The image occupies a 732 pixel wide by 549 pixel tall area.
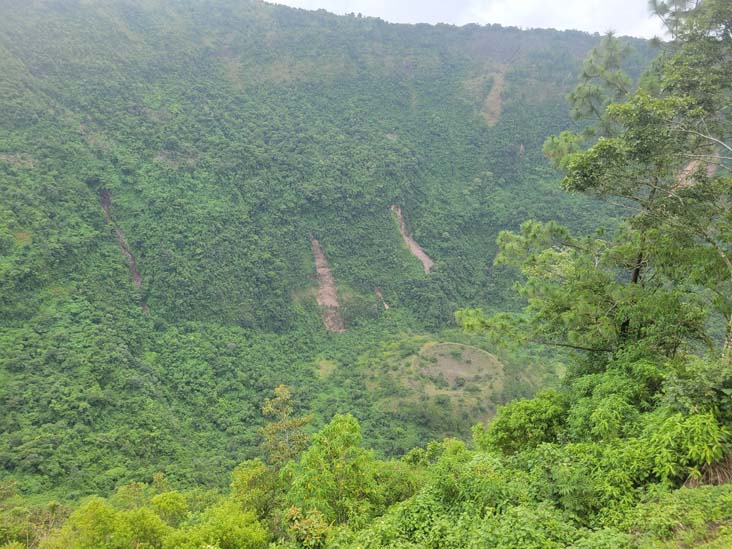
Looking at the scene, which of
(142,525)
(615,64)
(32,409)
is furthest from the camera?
(32,409)

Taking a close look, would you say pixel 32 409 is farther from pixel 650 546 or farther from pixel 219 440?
pixel 650 546

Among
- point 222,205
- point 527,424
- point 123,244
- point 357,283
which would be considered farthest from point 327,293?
point 527,424

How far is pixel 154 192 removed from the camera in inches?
1303

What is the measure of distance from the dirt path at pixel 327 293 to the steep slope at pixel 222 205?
0.82 metres

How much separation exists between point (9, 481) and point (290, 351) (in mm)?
17937

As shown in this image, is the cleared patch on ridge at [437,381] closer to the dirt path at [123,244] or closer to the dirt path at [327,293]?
the dirt path at [327,293]

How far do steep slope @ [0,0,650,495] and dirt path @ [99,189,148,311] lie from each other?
24 cm

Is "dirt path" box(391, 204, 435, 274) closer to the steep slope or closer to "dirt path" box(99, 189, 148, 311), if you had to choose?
the steep slope

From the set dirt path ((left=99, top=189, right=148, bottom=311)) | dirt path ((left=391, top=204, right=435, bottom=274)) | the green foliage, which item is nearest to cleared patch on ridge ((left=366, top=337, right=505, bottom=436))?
dirt path ((left=391, top=204, right=435, bottom=274))

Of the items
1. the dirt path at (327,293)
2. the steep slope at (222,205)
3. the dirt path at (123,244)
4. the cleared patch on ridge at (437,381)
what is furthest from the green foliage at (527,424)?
the dirt path at (327,293)

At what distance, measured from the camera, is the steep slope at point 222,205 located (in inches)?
842

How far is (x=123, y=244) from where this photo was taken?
30141 mm

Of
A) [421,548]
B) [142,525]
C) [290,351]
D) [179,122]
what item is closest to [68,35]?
[179,122]

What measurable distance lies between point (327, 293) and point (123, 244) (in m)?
15.7
